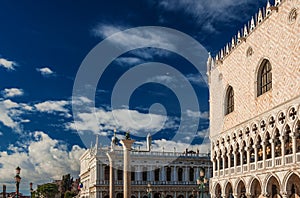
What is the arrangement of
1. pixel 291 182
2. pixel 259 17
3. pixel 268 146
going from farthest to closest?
pixel 259 17, pixel 268 146, pixel 291 182

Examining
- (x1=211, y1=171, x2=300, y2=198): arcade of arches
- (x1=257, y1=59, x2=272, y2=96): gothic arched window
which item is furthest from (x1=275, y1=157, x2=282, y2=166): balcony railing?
(x1=257, y1=59, x2=272, y2=96): gothic arched window

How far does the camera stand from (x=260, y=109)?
2633cm

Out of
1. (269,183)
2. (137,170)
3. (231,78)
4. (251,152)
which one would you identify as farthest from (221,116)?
(137,170)

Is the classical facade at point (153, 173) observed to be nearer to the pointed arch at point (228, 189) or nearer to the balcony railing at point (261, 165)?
the pointed arch at point (228, 189)

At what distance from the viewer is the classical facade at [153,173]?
53.6 meters

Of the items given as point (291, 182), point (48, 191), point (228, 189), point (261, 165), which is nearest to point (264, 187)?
point (261, 165)

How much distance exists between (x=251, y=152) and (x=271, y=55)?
6.47 metres

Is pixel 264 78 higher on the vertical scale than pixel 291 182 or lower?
higher

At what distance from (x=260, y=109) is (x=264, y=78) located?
6.53 feet

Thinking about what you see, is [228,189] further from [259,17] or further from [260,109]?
[259,17]

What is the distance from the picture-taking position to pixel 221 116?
33594mm

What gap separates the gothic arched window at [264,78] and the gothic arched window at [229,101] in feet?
16.3

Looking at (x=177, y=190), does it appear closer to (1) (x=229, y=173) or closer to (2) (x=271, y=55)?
(1) (x=229, y=173)

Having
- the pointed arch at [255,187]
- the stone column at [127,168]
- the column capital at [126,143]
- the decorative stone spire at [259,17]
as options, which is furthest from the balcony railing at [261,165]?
the decorative stone spire at [259,17]
